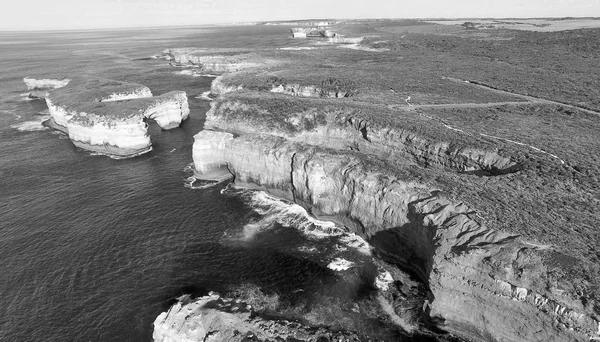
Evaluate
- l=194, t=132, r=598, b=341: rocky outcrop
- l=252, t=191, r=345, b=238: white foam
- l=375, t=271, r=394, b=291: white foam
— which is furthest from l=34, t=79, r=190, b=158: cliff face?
l=375, t=271, r=394, b=291: white foam

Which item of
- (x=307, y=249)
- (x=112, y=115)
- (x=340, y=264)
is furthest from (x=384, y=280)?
(x=112, y=115)

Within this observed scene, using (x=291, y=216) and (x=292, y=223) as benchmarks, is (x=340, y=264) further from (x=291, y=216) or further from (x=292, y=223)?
(x=291, y=216)

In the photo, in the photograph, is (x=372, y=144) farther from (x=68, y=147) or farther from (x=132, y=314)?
(x=68, y=147)

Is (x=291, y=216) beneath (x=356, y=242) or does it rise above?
above

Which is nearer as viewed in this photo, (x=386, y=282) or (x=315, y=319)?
(x=315, y=319)

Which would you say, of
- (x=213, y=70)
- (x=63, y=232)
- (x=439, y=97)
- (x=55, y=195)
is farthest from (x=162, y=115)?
(x=213, y=70)

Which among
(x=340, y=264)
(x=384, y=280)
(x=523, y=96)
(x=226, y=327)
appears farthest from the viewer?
(x=523, y=96)
